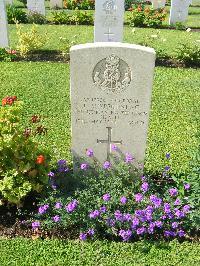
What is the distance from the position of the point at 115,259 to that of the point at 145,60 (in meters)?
2.00

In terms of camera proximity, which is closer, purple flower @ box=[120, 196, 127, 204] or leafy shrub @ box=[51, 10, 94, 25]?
purple flower @ box=[120, 196, 127, 204]

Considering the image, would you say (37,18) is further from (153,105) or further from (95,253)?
(95,253)

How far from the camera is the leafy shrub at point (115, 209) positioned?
4.07m

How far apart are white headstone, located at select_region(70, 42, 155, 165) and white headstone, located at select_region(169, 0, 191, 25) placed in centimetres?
1077

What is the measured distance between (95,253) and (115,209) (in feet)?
1.69

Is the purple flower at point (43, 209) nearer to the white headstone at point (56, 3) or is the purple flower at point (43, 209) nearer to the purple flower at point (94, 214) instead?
A: the purple flower at point (94, 214)

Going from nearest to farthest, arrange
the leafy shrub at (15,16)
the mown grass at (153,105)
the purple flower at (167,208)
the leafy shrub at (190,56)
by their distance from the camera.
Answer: the purple flower at (167,208)
the mown grass at (153,105)
the leafy shrub at (190,56)
the leafy shrub at (15,16)

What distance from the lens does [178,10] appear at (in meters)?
14.2

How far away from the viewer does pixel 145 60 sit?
4012 millimetres

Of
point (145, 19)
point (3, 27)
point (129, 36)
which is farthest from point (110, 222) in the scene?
point (145, 19)

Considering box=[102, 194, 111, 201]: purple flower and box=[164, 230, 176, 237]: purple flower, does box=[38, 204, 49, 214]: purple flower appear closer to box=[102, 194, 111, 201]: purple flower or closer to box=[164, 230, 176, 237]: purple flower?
box=[102, 194, 111, 201]: purple flower

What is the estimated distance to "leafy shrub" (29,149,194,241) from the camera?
407 cm

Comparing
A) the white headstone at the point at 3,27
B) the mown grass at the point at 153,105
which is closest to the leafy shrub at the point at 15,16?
the white headstone at the point at 3,27

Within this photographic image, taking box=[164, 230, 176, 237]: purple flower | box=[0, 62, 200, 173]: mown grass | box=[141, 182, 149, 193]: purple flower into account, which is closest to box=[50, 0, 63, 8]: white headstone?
box=[0, 62, 200, 173]: mown grass
